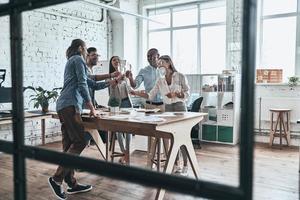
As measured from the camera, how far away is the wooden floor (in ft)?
10.6

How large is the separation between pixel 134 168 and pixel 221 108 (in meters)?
5.40

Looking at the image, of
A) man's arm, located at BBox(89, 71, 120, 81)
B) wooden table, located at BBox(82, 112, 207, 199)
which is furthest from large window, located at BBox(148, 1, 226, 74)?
wooden table, located at BBox(82, 112, 207, 199)

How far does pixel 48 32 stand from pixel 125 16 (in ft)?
6.57

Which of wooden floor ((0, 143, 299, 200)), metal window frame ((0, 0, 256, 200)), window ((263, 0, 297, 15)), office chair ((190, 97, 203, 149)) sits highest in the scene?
window ((263, 0, 297, 15))

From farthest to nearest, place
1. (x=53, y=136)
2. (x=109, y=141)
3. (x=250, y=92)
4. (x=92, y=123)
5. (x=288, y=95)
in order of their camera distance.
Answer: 1. (x=53, y=136)
2. (x=288, y=95)
3. (x=109, y=141)
4. (x=92, y=123)
5. (x=250, y=92)

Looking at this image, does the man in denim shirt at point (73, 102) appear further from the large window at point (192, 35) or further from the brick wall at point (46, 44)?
the large window at point (192, 35)

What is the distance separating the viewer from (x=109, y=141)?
444cm

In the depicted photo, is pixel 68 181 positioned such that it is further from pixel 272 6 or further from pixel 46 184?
pixel 272 6

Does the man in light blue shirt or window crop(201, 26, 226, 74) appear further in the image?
window crop(201, 26, 226, 74)

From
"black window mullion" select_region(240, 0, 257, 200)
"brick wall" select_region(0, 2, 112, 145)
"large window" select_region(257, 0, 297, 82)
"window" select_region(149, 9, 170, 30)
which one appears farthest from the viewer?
"window" select_region(149, 9, 170, 30)

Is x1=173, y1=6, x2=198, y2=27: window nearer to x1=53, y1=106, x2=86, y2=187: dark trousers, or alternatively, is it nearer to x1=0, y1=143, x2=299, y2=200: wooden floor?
x1=0, y1=143, x2=299, y2=200: wooden floor

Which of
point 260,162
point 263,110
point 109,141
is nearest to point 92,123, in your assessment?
point 109,141

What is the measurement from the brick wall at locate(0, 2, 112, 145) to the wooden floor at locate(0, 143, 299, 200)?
1075 mm

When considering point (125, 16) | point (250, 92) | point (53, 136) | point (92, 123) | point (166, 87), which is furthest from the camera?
point (125, 16)
